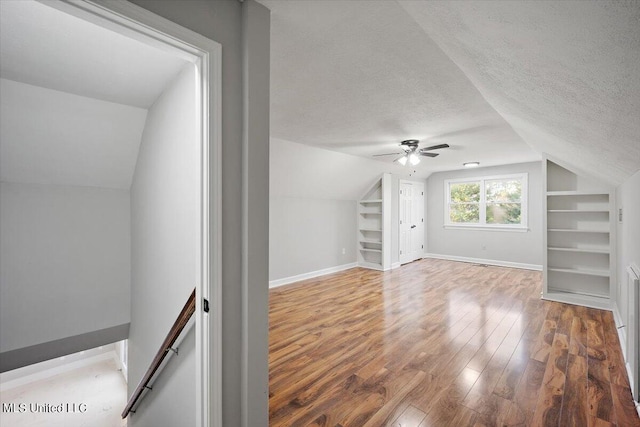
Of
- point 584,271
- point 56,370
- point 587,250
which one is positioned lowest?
point 56,370

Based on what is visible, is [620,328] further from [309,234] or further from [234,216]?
[309,234]

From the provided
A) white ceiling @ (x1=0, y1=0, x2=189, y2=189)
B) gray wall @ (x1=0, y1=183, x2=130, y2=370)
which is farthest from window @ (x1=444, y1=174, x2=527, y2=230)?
gray wall @ (x1=0, y1=183, x2=130, y2=370)

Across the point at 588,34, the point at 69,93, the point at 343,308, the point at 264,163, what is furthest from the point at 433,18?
the point at 343,308

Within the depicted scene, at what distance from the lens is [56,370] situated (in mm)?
5656

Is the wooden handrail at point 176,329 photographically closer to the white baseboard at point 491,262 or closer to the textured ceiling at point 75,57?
the textured ceiling at point 75,57

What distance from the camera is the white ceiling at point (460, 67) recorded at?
81 centimetres

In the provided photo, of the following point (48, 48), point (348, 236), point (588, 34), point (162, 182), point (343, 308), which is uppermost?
point (48, 48)

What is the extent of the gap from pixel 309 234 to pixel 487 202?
4.56m

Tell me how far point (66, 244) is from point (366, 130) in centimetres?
369

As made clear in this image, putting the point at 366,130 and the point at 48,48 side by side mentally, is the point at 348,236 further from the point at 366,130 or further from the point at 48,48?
the point at 48,48

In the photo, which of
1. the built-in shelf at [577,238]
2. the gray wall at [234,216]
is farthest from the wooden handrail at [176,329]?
the built-in shelf at [577,238]

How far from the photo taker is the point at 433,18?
1.27 meters

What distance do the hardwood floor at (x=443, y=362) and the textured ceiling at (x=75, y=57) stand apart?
8.39 feet

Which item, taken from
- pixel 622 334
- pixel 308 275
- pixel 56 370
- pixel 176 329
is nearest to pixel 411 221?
pixel 308 275
